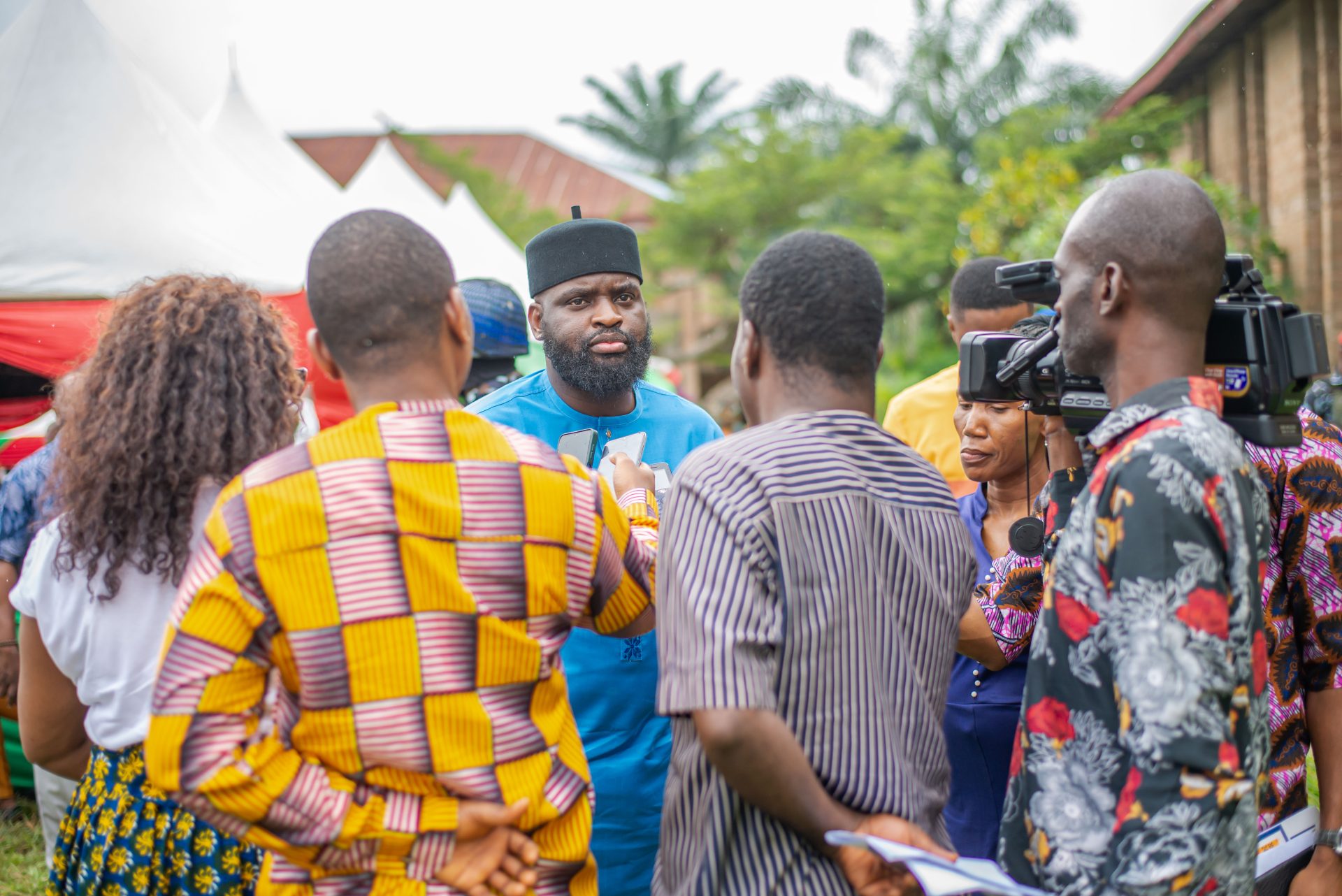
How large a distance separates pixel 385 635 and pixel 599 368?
1.47 metres

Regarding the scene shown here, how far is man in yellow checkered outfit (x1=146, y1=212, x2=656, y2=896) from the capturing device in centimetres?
158

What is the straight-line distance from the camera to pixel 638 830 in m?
2.61

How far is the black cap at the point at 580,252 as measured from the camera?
3141mm

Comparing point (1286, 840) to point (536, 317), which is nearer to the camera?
point (1286, 840)

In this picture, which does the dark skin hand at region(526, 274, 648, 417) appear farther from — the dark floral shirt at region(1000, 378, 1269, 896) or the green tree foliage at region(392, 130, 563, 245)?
the green tree foliage at region(392, 130, 563, 245)

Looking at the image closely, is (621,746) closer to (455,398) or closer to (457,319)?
(455,398)

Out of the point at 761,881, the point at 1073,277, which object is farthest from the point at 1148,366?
the point at 761,881

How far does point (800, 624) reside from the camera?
1.68 meters

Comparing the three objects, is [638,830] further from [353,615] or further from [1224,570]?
[1224,570]

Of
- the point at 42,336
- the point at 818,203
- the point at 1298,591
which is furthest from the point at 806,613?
the point at 818,203

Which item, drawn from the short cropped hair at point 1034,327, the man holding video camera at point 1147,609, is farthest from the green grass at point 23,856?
the short cropped hair at point 1034,327

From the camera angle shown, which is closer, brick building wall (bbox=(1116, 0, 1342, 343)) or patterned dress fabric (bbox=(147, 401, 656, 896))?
patterned dress fabric (bbox=(147, 401, 656, 896))

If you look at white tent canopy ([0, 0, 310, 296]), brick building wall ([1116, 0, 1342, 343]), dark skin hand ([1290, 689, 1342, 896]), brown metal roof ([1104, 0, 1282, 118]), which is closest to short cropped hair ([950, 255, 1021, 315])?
dark skin hand ([1290, 689, 1342, 896])

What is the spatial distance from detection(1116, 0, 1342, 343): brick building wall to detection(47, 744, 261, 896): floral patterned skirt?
886cm
